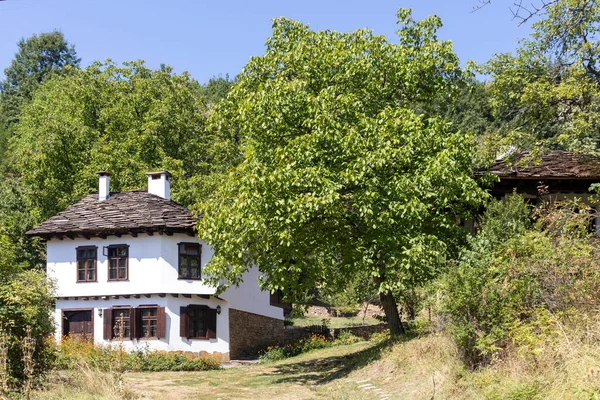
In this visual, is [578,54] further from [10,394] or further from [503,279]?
[10,394]

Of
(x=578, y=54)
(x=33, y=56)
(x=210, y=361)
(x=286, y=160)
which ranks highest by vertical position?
(x=33, y=56)

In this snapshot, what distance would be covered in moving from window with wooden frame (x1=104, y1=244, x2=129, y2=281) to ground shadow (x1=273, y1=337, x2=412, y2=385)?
8.70 meters

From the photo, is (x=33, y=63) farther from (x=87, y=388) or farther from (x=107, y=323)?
(x=87, y=388)

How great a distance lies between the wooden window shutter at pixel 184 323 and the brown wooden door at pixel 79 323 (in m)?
4.06

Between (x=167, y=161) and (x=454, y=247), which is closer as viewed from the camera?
(x=454, y=247)

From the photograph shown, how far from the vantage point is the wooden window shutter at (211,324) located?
29.2 meters

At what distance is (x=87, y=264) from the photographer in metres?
30.0

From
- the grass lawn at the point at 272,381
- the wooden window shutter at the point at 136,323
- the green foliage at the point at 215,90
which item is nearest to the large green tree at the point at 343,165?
the grass lawn at the point at 272,381

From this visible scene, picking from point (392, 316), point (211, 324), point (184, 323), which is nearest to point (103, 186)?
point (184, 323)

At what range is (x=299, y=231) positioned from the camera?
19.6 metres

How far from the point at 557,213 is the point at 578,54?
7.58m

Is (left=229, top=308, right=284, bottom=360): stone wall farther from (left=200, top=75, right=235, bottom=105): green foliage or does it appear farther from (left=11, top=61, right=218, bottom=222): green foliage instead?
(left=200, top=75, right=235, bottom=105): green foliage

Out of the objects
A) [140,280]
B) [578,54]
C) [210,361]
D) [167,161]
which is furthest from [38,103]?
[578,54]

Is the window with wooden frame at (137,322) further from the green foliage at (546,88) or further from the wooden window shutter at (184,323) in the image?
the green foliage at (546,88)
